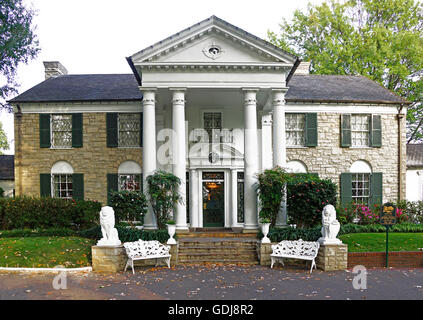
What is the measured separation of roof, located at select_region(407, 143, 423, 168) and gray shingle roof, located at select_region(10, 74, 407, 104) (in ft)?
15.1

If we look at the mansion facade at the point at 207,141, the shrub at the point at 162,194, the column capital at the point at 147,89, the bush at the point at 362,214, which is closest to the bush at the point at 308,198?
the mansion facade at the point at 207,141

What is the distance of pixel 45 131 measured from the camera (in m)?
16.7

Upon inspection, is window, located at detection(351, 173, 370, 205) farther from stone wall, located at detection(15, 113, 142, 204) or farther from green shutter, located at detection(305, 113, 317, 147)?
stone wall, located at detection(15, 113, 142, 204)

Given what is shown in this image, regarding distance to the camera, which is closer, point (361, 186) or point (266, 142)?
point (266, 142)

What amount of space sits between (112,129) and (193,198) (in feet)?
17.6

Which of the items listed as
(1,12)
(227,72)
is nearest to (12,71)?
(1,12)

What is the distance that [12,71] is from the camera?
763 inches

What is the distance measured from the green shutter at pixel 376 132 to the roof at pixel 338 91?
3.07ft

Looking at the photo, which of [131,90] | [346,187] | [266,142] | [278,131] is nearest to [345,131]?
[346,187]

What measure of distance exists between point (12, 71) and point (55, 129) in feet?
18.2

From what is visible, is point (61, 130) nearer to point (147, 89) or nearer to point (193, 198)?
point (147, 89)

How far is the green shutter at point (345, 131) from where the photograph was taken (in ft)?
55.8

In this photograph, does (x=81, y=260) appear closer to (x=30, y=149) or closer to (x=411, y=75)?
(x=30, y=149)

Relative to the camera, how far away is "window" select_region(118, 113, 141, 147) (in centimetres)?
1669
